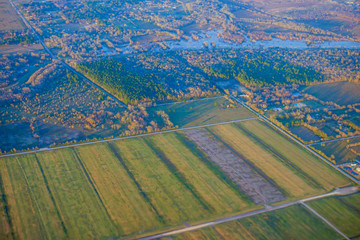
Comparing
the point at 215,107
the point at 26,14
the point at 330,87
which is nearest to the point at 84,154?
the point at 215,107

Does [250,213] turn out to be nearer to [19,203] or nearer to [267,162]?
[267,162]

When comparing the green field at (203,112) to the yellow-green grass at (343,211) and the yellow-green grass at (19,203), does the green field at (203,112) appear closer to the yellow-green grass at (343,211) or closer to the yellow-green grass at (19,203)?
the yellow-green grass at (343,211)

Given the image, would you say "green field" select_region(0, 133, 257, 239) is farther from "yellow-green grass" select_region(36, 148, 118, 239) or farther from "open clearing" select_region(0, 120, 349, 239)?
"open clearing" select_region(0, 120, 349, 239)

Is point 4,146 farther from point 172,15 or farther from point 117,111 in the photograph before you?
point 172,15

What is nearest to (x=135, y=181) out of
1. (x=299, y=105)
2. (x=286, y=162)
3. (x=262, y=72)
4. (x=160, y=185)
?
(x=160, y=185)

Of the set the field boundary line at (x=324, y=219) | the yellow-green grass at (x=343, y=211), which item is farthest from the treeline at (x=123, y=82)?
the yellow-green grass at (x=343, y=211)
